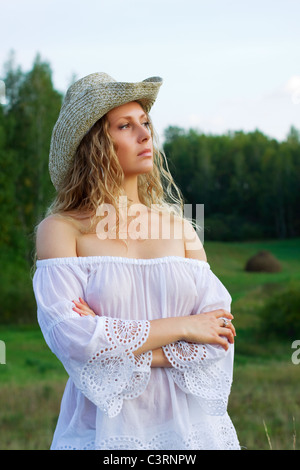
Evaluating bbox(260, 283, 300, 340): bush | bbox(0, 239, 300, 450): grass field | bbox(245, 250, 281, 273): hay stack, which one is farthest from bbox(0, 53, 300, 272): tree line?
bbox(260, 283, 300, 340): bush

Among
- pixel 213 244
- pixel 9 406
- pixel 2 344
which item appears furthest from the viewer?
pixel 213 244

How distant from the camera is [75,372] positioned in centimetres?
218

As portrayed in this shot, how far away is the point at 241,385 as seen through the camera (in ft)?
48.6

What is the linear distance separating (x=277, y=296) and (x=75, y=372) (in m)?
22.5

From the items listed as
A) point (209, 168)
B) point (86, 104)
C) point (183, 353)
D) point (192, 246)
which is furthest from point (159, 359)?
point (209, 168)

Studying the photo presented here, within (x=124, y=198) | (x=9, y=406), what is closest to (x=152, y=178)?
(x=124, y=198)

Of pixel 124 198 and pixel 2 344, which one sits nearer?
pixel 124 198

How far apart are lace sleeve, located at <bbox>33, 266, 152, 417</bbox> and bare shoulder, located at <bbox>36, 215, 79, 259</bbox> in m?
0.18

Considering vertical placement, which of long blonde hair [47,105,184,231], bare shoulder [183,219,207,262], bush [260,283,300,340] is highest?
long blonde hair [47,105,184,231]

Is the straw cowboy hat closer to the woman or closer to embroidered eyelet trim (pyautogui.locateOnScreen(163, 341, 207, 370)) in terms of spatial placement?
the woman

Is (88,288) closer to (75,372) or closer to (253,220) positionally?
(75,372)

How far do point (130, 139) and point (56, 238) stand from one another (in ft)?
1.72

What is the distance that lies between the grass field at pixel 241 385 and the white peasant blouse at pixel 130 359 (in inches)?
37.4

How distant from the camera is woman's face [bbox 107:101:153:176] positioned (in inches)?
97.1
